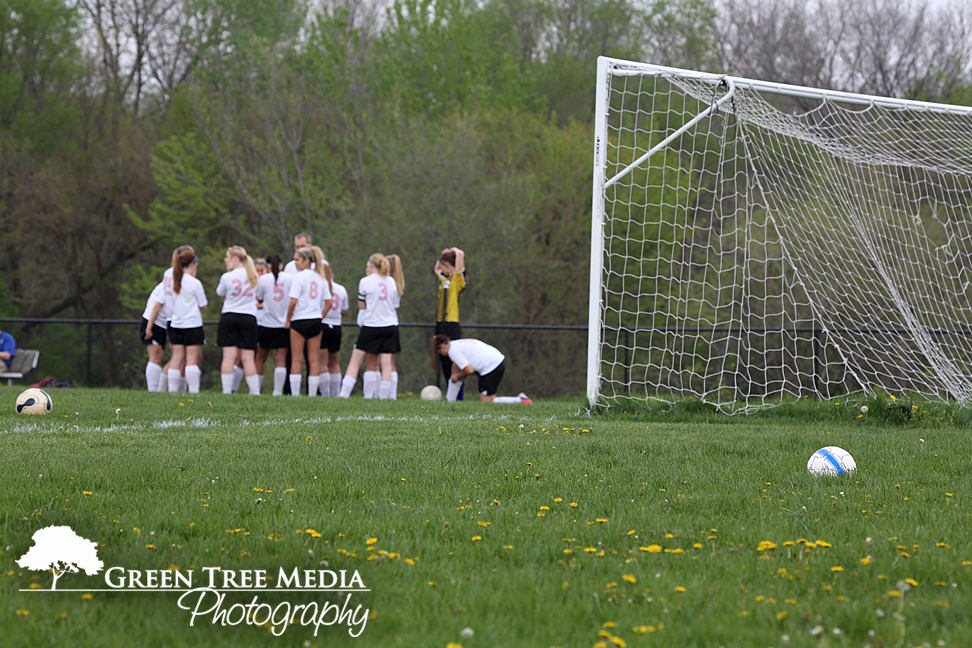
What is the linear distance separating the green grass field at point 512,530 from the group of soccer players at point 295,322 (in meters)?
4.27

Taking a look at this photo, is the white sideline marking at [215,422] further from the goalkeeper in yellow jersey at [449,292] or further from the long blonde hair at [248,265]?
the long blonde hair at [248,265]

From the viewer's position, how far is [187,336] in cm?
1171

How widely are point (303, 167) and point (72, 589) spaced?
24957 millimetres

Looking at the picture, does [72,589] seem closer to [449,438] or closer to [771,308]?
[449,438]

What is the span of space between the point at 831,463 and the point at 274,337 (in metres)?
8.83

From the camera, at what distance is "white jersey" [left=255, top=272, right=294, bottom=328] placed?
1214 centimetres

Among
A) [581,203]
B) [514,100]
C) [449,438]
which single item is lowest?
[449,438]

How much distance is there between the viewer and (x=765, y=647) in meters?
2.74

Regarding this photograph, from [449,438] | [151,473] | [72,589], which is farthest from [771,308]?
[72,589]

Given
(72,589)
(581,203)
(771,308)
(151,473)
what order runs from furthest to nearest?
(581,203), (771,308), (151,473), (72,589)

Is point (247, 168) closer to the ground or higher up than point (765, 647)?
higher up

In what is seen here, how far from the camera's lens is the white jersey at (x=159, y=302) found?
457 inches

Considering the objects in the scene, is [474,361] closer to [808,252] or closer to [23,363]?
[808,252]

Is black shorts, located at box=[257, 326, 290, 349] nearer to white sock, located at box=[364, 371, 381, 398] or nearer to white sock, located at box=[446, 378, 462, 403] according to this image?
white sock, located at box=[364, 371, 381, 398]
